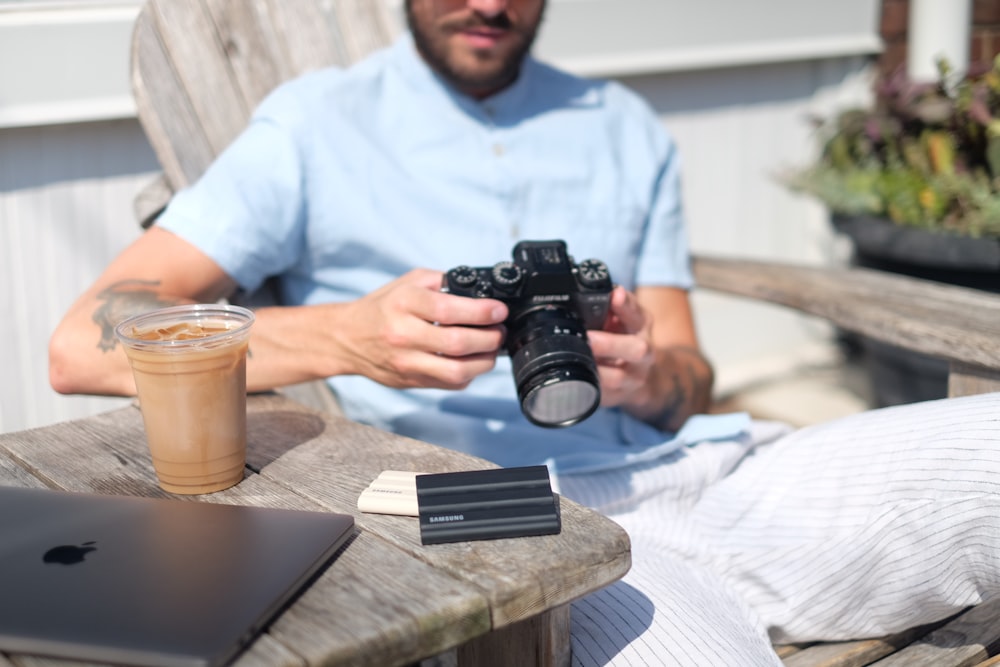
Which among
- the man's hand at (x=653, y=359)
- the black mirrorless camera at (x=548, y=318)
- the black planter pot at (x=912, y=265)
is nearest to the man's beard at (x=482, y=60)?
the man's hand at (x=653, y=359)

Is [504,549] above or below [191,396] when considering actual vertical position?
below

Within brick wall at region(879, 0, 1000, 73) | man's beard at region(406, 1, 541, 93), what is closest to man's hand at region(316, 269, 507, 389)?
man's beard at region(406, 1, 541, 93)

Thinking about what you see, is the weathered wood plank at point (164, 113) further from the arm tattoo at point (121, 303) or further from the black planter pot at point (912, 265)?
the black planter pot at point (912, 265)

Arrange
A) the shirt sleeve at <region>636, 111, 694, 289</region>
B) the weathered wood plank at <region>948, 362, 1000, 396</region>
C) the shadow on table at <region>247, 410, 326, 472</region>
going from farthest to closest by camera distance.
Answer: the shirt sleeve at <region>636, 111, 694, 289</region>, the weathered wood plank at <region>948, 362, 1000, 396</region>, the shadow on table at <region>247, 410, 326, 472</region>

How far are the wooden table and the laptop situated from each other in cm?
2

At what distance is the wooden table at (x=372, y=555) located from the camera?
690 millimetres

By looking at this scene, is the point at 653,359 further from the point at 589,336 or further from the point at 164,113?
the point at 164,113

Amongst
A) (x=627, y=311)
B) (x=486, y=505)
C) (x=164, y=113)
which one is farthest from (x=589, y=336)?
(x=164, y=113)

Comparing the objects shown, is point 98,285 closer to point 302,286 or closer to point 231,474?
→ point 302,286

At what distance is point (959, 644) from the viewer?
46.2 inches

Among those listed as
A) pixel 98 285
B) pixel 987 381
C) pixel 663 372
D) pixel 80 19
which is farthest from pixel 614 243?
pixel 80 19

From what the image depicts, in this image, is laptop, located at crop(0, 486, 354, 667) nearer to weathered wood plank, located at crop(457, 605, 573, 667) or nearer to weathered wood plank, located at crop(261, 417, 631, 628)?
weathered wood plank, located at crop(261, 417, 631, 628)

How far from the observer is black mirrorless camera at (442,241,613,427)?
0.96 meters

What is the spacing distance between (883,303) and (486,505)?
95cm
